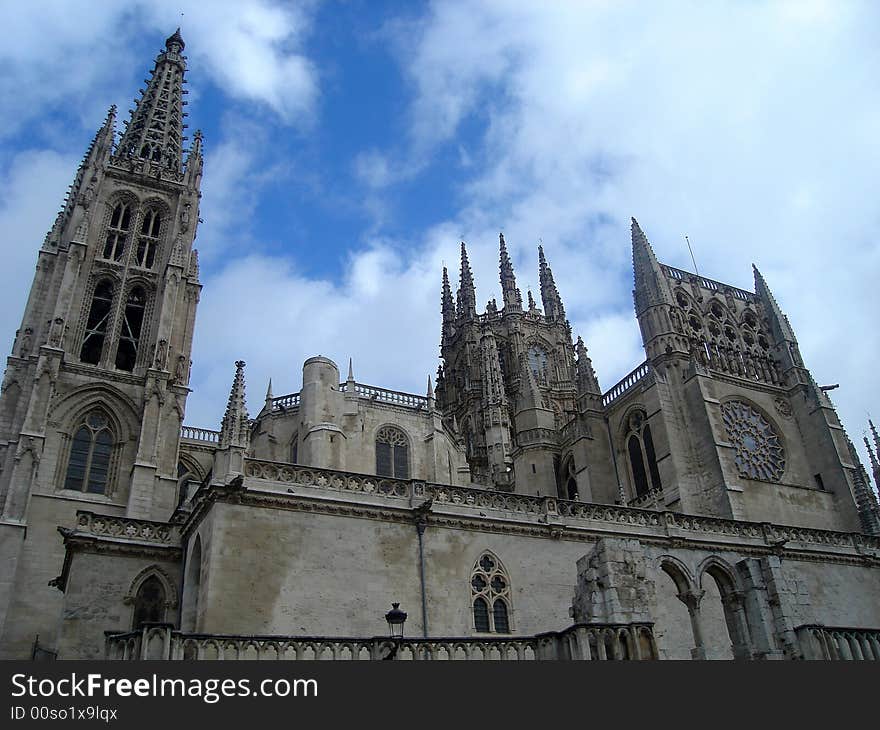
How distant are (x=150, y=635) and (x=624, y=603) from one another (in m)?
8.52

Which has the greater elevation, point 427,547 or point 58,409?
point 58,409

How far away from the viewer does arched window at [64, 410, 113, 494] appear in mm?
28953

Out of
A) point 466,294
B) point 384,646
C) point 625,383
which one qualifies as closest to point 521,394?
point 625,383

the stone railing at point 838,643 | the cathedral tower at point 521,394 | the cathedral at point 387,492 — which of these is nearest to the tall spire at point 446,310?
the cathedral tower at point 521,394

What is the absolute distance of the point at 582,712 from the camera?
355 inches

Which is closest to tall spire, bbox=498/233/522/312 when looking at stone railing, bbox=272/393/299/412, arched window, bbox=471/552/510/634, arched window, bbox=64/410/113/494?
stone railing, bbox=272/393/299/412

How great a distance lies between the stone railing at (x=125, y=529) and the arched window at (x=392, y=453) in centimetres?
1272

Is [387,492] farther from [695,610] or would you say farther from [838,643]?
[838,643]

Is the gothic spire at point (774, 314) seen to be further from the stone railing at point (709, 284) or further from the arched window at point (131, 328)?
the arched window at point (131, 328)

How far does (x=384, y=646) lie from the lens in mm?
12750

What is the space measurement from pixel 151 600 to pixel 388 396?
16.8 m

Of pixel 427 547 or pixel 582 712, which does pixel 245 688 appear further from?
pixel 427 547

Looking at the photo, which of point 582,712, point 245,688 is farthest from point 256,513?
point 582,712

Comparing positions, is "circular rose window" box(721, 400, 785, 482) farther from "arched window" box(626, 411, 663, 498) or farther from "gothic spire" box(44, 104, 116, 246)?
"gothic spire" box(44, 104, 116, 246)
